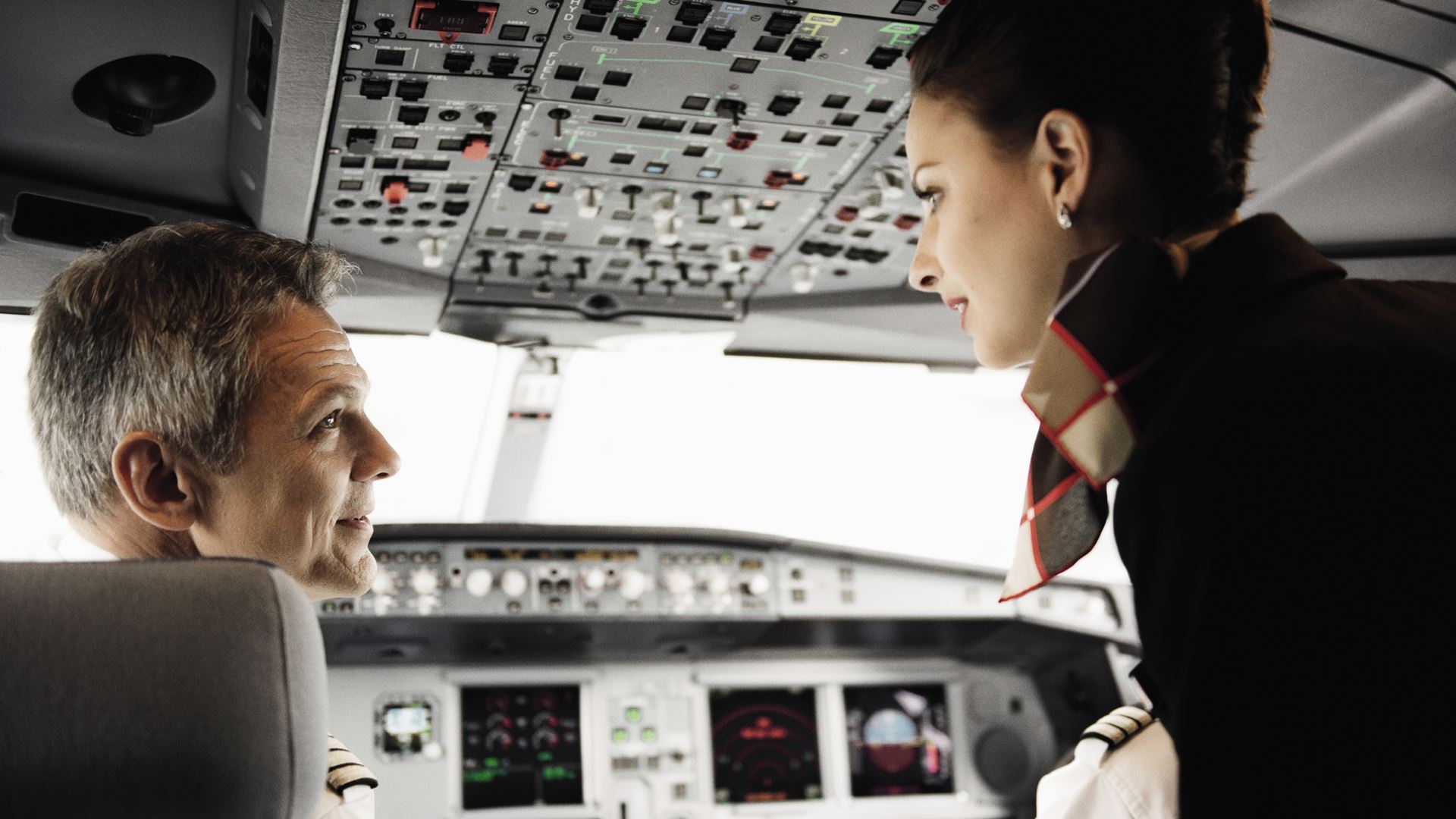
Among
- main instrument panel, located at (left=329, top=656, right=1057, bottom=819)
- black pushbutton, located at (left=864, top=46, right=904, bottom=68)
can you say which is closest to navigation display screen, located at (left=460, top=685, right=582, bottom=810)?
main instrument panel, located at (left=329, top=656, right=1057, bottom=819)

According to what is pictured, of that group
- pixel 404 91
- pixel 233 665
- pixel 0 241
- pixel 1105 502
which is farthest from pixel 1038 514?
pixel 0 241

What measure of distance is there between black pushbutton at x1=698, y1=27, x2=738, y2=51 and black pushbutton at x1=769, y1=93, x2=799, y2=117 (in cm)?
26

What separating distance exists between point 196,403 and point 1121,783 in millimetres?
1111

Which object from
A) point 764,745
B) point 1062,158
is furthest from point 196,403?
point 764,745

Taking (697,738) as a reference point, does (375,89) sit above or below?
above

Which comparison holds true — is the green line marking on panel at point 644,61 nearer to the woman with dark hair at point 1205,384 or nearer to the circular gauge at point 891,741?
the woman with dark hair at point 1205,384

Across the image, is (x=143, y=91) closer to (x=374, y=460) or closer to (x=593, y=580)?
(x=374, y=460)

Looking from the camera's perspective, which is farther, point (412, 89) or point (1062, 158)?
point (412, 89)

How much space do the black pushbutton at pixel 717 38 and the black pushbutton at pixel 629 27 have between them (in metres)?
0.13

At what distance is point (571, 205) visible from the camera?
3.19m

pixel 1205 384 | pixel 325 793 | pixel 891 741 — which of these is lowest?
pixel 891 741

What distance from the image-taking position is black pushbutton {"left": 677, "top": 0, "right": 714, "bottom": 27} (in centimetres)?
228

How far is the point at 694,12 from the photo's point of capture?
2305 mm

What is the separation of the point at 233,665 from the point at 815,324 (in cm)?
333
